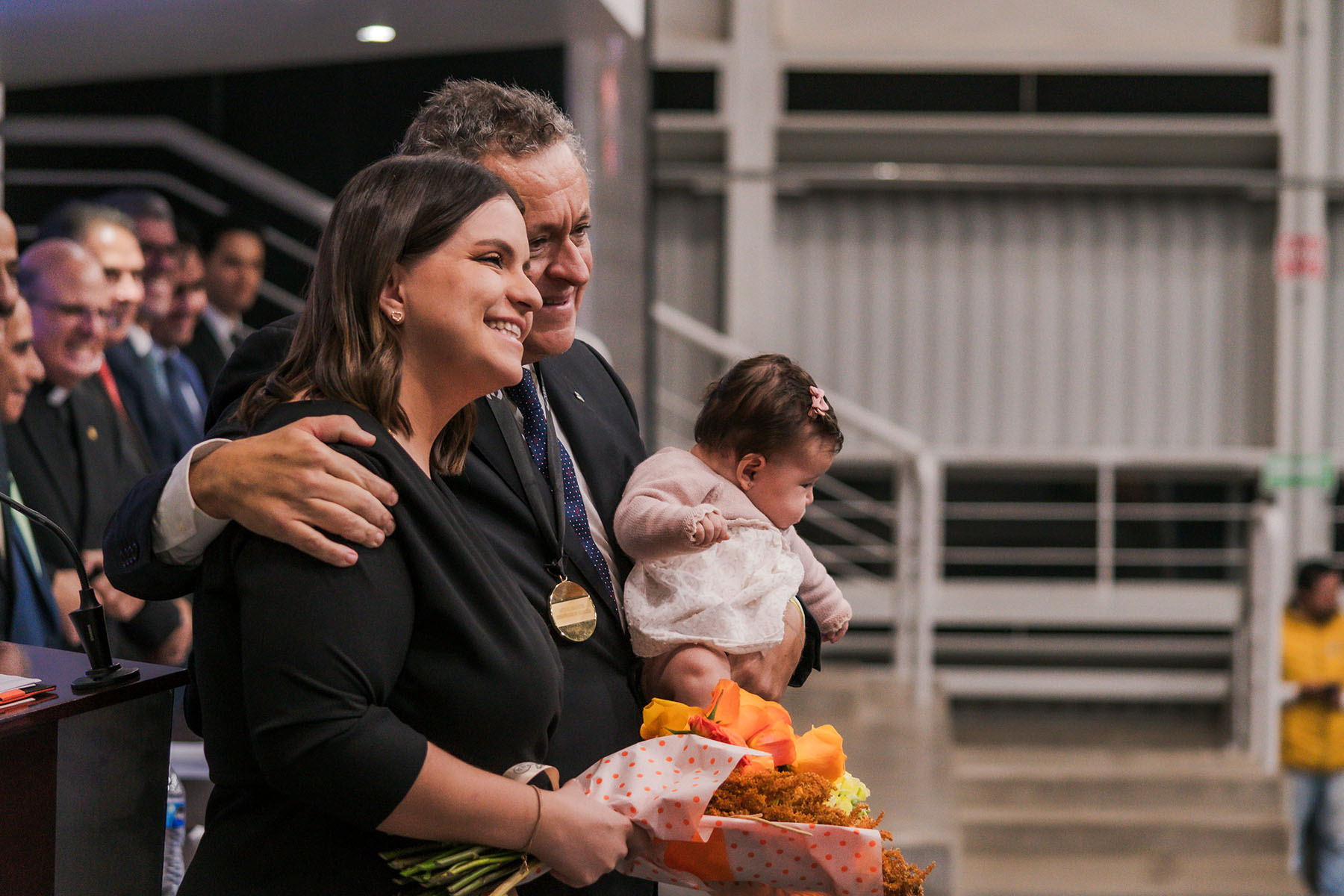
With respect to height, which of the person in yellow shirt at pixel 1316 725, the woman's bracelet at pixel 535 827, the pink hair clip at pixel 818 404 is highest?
the pink hair clip at pixel 818 404

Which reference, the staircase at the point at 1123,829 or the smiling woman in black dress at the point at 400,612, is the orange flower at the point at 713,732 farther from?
the staircase at the point at 1123,829

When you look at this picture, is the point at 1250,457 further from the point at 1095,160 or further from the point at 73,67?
the point at 73,67

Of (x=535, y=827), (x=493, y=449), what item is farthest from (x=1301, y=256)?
(x=535, y=827)

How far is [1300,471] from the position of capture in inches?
219

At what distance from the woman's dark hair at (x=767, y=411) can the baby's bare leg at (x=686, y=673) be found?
0.89ft

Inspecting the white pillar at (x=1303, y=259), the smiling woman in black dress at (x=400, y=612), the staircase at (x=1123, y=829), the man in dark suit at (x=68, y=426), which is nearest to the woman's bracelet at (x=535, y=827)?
the smiling woman in black dress at (x=400, y=612)

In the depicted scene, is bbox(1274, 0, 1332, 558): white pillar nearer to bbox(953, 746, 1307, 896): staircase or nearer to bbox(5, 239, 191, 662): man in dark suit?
bbox(953, 746, 1307, 896): staircase

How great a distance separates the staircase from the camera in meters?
4.54

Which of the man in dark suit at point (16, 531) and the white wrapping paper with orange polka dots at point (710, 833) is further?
the man in dark suit at point (16, 531)

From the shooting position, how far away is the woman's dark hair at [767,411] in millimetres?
1403

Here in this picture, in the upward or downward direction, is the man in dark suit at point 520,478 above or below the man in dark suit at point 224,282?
below

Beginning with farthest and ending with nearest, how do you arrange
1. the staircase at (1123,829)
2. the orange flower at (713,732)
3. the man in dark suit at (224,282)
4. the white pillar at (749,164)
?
the white pillar at (749,164) → the staircase at (1123,829) → the man in dark suit at (224,282) → the orange flower at (713,732)

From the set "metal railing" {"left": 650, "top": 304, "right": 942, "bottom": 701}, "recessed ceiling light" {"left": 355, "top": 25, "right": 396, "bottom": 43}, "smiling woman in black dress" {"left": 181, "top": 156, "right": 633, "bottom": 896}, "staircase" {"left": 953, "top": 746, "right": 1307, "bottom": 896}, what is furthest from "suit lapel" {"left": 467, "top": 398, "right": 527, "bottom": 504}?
"staircase" {"left": 953, "top": 746, "right": 1307, "bottom": 896}

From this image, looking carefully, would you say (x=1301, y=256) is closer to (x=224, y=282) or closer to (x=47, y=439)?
(x=224, y=282)
